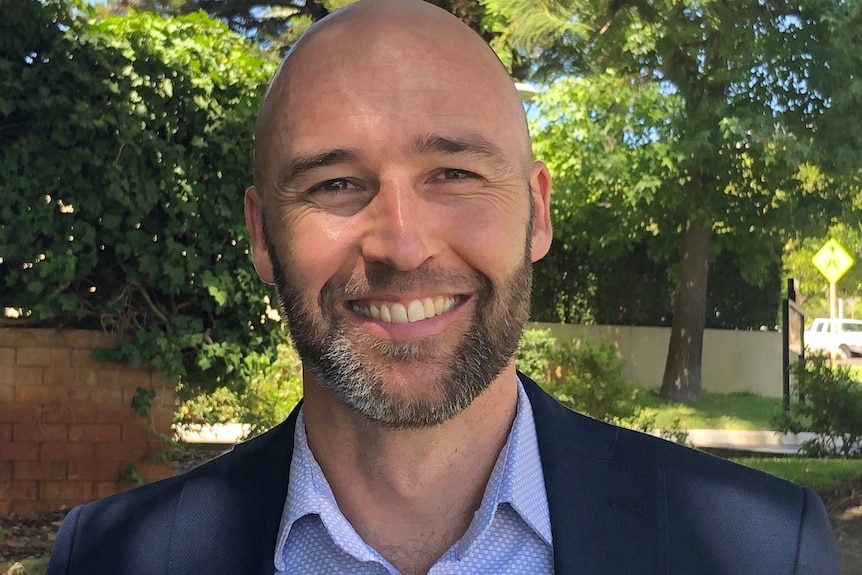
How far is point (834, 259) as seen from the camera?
5.08m

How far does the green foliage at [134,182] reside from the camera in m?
3.71

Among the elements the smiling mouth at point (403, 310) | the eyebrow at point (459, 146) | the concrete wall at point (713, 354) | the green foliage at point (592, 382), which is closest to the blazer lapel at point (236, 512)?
the smiling mouth at point (403, 310)

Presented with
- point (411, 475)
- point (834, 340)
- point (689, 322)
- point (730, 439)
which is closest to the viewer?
point (411, 475)

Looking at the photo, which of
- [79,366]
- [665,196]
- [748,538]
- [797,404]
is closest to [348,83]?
[748,538]

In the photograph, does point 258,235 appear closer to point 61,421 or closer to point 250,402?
point 61,421

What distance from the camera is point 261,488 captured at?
1.38 m

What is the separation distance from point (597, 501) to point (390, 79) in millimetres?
716

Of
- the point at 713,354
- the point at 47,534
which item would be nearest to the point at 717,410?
the point at 713,354

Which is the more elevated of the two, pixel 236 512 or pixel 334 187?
pixel 334 187

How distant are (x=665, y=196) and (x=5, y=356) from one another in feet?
13.0

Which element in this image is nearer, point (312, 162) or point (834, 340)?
point (312, 162)

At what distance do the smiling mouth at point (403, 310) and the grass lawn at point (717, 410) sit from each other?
5047mm

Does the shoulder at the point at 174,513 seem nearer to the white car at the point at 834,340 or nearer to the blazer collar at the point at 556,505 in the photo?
the blazer collar at the point at 556,505

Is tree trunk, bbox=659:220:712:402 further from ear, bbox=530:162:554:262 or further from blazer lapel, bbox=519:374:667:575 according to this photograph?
blazer lapel, bbox=519:374:667:575
